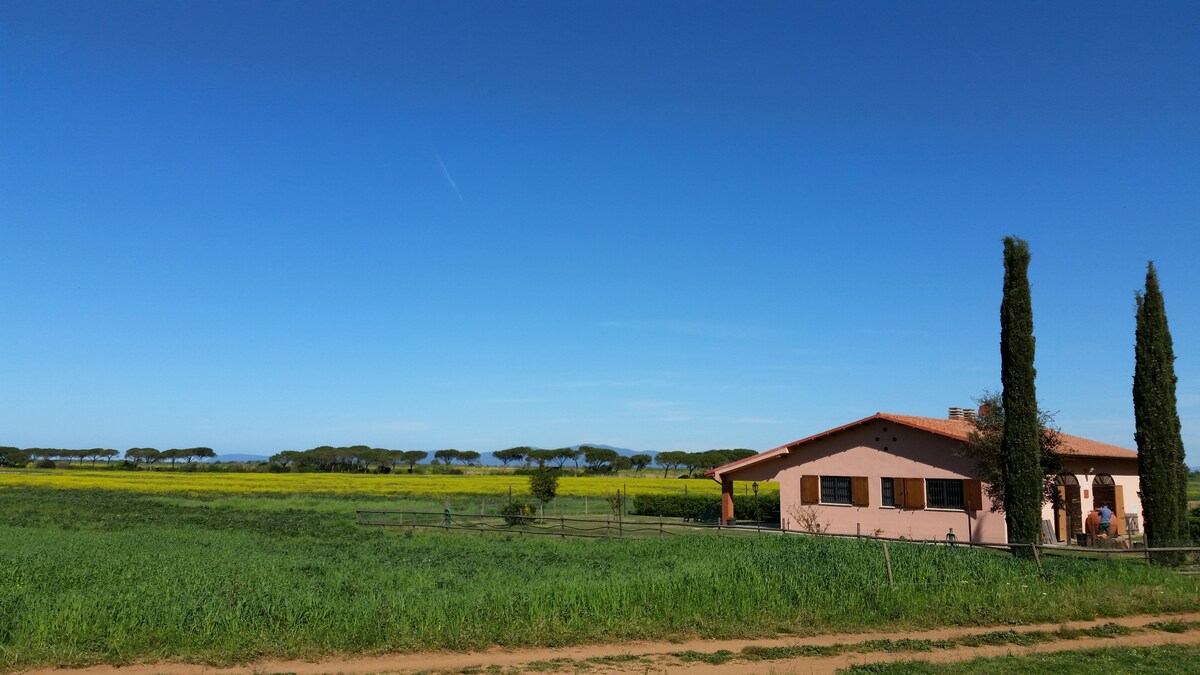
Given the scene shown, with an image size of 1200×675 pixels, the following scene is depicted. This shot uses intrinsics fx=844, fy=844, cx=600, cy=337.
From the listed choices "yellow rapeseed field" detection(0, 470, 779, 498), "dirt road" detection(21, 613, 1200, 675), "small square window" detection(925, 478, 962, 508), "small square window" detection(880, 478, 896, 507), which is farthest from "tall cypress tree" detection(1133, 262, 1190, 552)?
"yellow rapeseed field" detection(0, 470, 779, 498)

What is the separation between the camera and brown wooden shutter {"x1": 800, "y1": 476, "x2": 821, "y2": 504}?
31.6m

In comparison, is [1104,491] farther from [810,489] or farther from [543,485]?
→ [543,485]

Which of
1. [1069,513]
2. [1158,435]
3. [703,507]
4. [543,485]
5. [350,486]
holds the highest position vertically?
[1158,435]

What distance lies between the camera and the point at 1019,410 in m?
23.7

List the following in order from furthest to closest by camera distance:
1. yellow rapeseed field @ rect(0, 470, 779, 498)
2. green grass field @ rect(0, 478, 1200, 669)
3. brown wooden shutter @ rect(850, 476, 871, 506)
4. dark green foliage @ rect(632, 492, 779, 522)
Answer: yellow rapeseed field @ rect(0, 470, 779, 498) → dark green foliage @ rect(632, 492, 779, 522) → brown wooden shutter @ rect(850, 476, 871, 506) → green grass field @ rect(0, 478, 1200, 669)

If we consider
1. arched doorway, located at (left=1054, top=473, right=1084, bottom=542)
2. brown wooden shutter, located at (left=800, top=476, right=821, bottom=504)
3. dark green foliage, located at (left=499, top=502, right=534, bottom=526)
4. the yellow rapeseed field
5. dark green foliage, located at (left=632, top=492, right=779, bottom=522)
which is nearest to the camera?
arched doorway, located at (left=1054, top=473, right=1084, bottom=542)

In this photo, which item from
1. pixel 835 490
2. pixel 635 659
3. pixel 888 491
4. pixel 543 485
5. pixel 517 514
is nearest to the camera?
pixel 635 659

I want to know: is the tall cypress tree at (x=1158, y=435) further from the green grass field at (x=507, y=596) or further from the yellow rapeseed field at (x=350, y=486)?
the yellow rapeseed field at (x=350, y=486)

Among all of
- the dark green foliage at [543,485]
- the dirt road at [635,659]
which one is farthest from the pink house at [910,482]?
the dirt road at [635,659]

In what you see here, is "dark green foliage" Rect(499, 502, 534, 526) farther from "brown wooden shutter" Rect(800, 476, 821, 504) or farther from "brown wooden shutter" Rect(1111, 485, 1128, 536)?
"brown wooden shutter" Rect(1111, 485, 1128, 536)

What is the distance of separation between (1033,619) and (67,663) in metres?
14.2

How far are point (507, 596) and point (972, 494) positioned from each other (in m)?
19.5

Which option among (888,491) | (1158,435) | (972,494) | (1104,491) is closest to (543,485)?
(888,491)

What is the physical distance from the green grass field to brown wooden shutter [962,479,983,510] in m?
9.28
